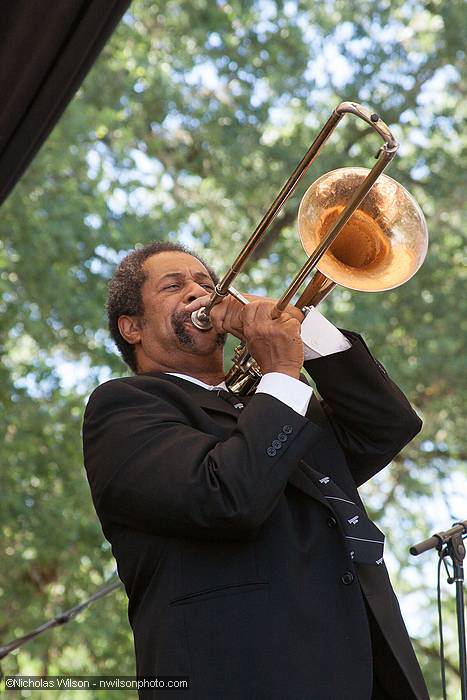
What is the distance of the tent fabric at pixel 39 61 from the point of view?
3.16 m

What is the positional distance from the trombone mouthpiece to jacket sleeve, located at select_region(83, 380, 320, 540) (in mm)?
440

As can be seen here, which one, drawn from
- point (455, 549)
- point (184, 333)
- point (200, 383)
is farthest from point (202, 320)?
point (455, 549)

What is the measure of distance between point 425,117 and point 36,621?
5.29 m

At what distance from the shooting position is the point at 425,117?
882cm

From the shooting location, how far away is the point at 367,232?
2723 millimetres

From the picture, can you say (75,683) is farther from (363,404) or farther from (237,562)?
(363,404)

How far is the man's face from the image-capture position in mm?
2844

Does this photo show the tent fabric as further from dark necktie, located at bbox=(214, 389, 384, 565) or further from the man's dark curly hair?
dark necktie, located at bbox=(214, 389, 384, 565)

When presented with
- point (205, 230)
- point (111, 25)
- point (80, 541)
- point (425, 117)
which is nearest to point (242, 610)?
point (111, 25)

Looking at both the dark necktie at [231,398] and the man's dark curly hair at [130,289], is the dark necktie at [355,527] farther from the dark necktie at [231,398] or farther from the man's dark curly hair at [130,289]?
the man's dark curly hair at [130,289]

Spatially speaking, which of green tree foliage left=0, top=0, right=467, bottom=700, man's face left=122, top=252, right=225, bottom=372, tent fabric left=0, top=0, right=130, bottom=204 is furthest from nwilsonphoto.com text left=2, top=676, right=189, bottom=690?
green tree foliage left=0, top=0, right=467, bottom=700

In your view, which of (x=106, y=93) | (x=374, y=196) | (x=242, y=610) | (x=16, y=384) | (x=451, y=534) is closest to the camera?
(x=242, y=610)

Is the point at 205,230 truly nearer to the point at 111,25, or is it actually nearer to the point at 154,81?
the point at 154,81

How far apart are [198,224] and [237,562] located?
640 cm
